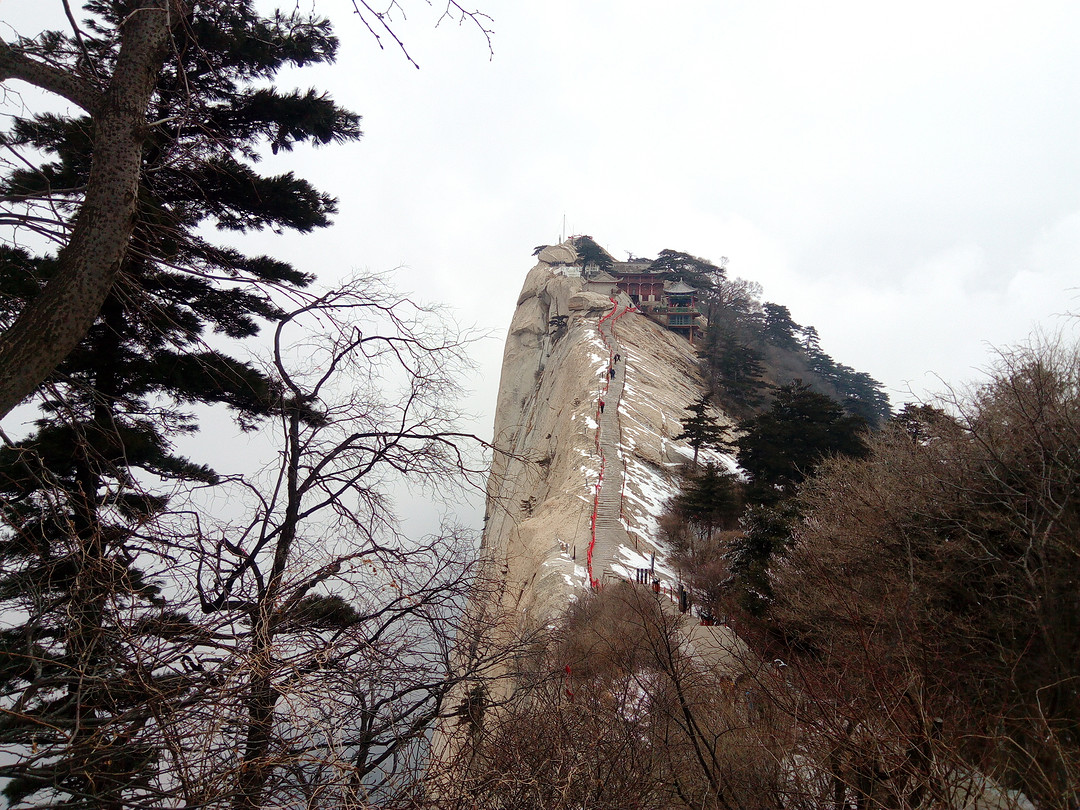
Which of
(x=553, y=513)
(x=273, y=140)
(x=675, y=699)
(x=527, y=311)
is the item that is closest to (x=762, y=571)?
(x=675, y=699)

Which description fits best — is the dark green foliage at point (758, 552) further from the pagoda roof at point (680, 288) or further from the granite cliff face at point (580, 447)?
the pagoda roof at point (680, 288)

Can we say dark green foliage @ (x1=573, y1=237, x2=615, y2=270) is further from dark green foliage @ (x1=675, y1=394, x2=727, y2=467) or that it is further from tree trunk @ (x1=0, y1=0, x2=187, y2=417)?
tree trunk @ (x1=0, y1=0, x2=187, y2=417)

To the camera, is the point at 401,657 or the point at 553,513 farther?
the point at 553,513

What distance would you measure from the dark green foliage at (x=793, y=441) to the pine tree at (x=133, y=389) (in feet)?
66.0

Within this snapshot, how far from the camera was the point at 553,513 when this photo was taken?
2428 cm

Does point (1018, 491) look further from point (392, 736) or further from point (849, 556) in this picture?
point (392, 736)

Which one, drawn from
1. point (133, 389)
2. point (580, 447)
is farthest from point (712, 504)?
point (133, 389)

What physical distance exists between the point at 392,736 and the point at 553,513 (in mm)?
19699

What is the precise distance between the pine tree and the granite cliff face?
9.47ft

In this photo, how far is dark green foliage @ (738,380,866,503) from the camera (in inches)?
890

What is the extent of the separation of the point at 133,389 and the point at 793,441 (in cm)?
2315

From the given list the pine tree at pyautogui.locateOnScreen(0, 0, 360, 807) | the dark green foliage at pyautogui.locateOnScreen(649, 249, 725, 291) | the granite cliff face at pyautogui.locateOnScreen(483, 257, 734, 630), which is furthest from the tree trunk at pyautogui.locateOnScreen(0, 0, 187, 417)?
the dark green foliage at pyautogui.locateOnScreen(649, 249, 725, 291)

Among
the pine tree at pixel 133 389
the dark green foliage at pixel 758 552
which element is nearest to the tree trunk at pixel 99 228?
the pine tree at pixel 133 389

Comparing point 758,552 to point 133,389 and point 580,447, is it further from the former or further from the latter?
point 133,389
